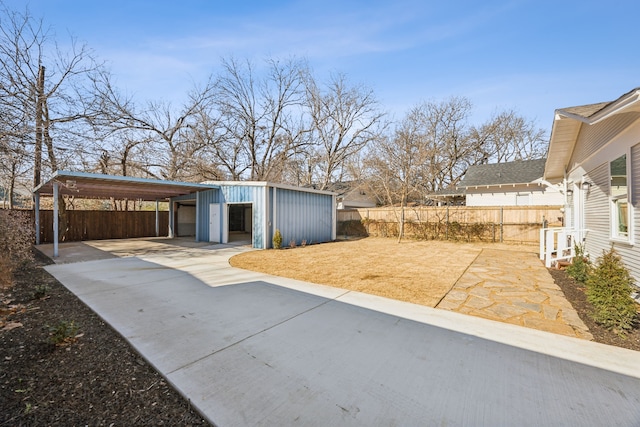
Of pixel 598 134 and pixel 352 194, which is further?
pixel 352 194

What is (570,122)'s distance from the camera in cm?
613

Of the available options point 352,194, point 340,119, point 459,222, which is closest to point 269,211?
point 459,222

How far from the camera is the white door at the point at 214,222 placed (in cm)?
1181

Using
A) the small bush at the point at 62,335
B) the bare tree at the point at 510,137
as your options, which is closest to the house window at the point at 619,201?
the small bush at the point at 62,335

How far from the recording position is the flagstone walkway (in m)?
3.33

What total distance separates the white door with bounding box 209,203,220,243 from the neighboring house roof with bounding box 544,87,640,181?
11.4 meters

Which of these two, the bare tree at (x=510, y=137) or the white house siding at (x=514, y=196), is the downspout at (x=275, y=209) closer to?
the white house siding at (x=514, y=196)

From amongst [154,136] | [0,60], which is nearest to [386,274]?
[0,60]

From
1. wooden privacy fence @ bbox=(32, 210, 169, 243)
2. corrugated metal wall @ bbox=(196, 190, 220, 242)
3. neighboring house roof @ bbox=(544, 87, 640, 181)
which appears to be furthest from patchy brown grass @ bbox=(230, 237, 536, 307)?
wooden privacy fence @ bbox=(32, 210, 169, 243)

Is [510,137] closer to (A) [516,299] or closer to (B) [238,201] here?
(B) [238,201]

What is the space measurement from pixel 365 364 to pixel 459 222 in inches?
468

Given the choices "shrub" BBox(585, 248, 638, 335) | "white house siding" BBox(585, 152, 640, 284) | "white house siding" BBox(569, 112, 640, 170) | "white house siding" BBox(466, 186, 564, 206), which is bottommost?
"shrub" BBox(585, 248, 638, 335)

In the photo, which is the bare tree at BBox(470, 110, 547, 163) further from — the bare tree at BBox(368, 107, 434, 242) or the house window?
the house window

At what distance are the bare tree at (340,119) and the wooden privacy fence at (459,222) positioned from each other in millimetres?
7306
